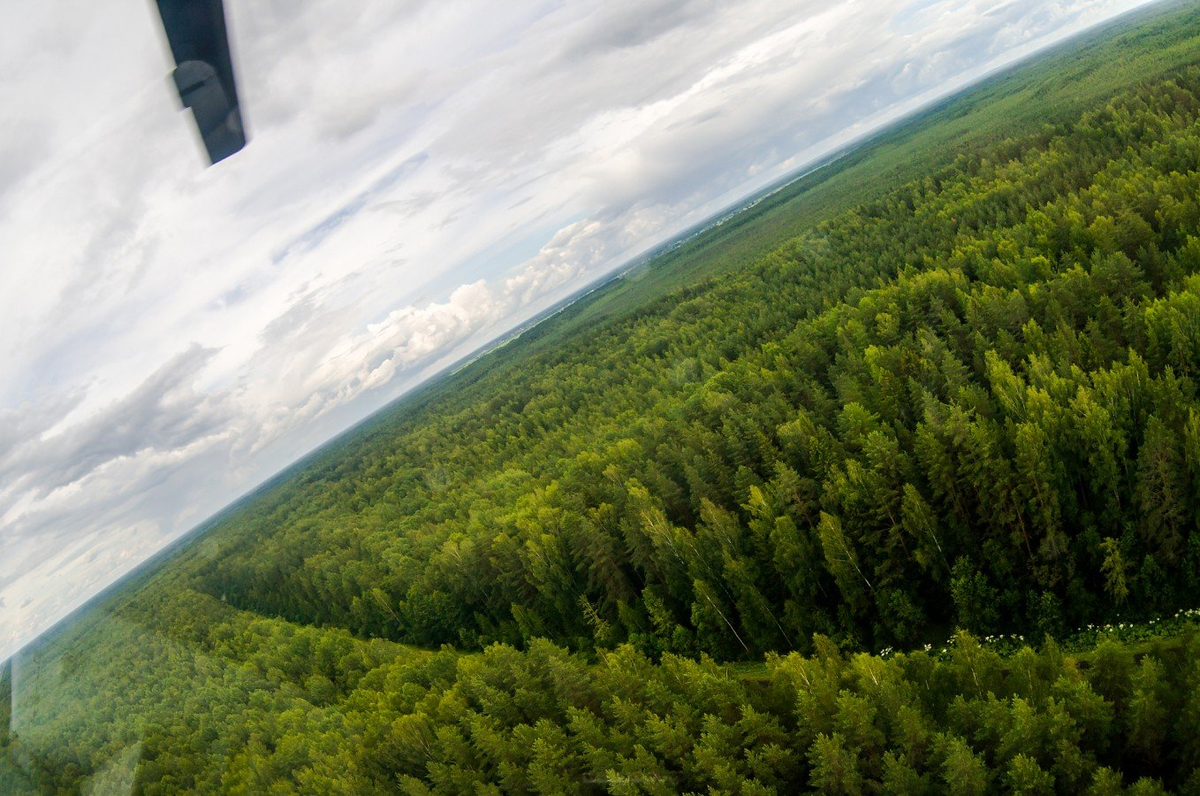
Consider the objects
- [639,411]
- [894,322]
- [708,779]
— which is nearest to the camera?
[708,779]

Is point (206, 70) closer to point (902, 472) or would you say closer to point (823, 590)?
point (902, 472)

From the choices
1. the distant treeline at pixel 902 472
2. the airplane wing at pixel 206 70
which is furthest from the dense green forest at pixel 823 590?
the airplane wing at pixel 206 70

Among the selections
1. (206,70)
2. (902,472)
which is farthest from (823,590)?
(206,70)

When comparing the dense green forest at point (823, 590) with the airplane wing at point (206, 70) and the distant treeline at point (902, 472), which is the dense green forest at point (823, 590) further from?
the airplane wing at point (206, 70)

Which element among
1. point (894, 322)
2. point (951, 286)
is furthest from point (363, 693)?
point (951, 286)

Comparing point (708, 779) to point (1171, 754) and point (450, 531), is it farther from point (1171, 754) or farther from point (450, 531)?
point (450, 531)

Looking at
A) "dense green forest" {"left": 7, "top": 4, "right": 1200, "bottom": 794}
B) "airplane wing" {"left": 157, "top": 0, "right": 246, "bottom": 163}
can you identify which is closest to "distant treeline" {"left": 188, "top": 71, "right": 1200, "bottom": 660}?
"dense green forest" {"left": 7, "top": 4, "right": 1200, "bottom": 794}

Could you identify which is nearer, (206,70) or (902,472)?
(206,70)
